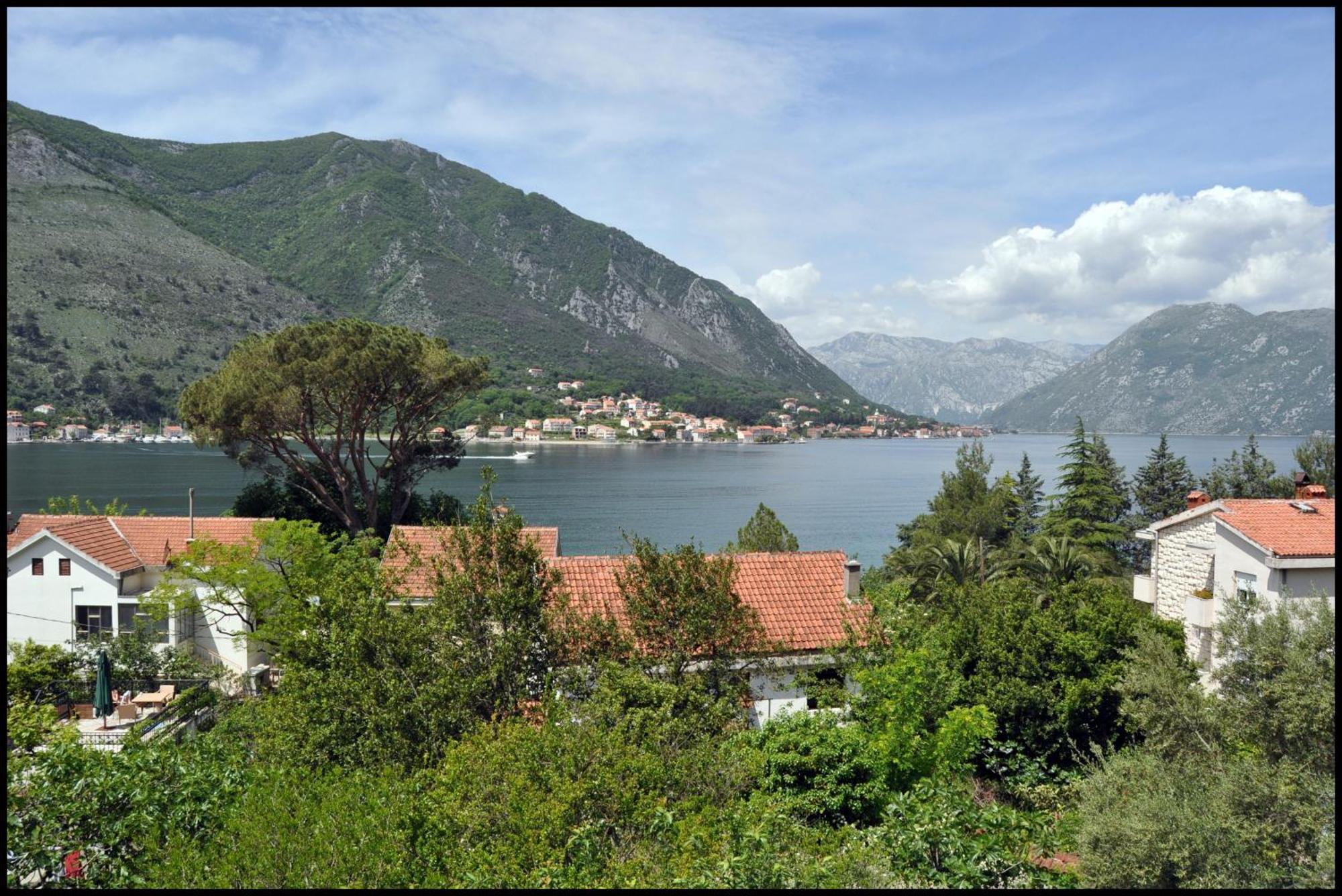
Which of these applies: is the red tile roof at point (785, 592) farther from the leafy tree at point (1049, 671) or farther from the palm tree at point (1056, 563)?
the palm tree at point (1056, 563)

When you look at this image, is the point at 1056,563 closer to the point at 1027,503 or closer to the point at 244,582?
the point at 1027,503

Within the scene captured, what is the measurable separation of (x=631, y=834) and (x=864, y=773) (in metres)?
5.16

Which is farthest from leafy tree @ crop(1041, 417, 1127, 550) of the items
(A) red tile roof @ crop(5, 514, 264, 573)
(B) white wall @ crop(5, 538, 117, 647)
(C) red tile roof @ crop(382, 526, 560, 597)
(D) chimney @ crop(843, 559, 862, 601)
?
(B) white wall @ crop(5, 538, 117, 647)

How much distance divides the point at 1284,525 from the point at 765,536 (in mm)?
13518

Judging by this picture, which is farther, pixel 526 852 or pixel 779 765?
pixel 779 765

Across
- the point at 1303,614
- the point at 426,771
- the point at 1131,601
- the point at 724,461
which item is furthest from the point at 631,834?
the point at 724,461

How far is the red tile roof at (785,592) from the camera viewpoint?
50.4ft

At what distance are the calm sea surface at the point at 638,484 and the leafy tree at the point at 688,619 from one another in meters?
25.0

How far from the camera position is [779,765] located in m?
11.3

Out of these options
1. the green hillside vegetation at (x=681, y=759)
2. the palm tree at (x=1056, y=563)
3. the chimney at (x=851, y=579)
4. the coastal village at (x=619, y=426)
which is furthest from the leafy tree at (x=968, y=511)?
the coastal village at (x=619, y=426)

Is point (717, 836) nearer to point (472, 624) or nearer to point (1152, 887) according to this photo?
point (1152, 887)

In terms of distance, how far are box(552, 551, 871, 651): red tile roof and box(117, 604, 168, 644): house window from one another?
10206mm

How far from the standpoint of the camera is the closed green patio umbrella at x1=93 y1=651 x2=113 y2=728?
1603 centimetres

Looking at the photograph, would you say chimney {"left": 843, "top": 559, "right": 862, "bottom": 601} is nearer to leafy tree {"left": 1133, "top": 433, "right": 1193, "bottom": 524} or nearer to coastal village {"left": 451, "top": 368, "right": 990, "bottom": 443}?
leafy tree {"left": 1133, "top": 433, "right": 1193, "bottom": 524}
